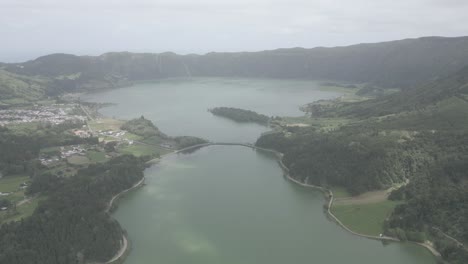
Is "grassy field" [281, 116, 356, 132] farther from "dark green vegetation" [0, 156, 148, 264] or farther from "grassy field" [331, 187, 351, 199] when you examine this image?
"dark green vegetation" [0, 156, 148, 264]

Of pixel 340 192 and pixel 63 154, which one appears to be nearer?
pixel 340 192

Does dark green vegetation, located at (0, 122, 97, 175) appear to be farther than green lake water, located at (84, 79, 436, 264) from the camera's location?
Yes

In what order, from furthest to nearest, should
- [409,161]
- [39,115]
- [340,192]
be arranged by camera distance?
1. [39,115]
2. [409,161]
3. [340,192]

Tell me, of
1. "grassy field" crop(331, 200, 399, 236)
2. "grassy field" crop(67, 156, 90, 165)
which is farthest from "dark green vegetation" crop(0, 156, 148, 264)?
"grassy field" crop(331, 200, 399, 236)

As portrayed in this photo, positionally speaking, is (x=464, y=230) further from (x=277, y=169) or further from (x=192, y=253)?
(x=277, y=169)

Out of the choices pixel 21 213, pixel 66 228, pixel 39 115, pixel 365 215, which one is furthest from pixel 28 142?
pixel 365 215

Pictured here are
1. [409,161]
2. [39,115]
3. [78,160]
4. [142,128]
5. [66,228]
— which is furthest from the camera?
[39,115]

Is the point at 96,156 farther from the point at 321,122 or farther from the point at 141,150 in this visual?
the point at 321,122

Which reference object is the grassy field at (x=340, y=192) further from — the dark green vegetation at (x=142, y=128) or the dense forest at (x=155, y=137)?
the dark green vegetation at (x=142, y=128)
